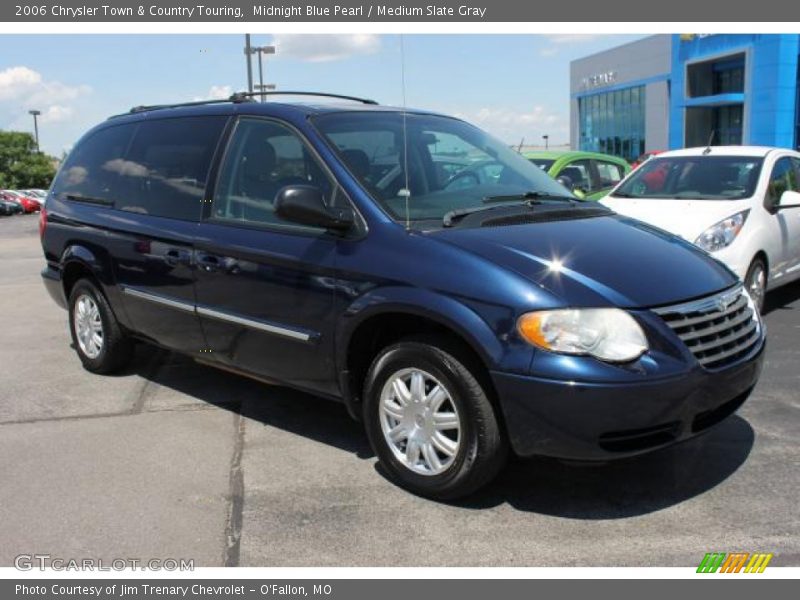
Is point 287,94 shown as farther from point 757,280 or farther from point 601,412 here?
point 757,280

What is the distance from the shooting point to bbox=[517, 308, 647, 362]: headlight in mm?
3111

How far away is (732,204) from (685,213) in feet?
1.49

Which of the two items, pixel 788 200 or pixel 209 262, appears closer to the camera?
pixel 209 262

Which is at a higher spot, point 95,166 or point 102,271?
point 95,166

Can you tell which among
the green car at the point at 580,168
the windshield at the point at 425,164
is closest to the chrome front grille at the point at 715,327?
the windshield at the point at 425,164

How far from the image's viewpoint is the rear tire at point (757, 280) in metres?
6.77

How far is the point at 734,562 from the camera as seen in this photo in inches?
120

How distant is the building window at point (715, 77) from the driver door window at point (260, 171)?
44.3 m

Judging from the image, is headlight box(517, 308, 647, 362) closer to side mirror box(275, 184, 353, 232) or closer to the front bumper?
the front bumper

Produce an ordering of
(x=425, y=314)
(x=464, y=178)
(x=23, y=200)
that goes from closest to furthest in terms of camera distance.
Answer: (x=425, y=314), (x=464, y=178), (x=23, y=200)

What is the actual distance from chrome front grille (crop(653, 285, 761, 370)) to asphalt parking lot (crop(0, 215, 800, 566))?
0.69m

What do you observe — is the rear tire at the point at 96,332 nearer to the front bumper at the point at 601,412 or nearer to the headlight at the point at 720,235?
the front bumper at the point at 601,412

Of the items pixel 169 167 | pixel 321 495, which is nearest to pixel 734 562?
pixel 321 495

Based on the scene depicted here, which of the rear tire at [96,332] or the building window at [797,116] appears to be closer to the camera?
the rear tire at [96,332]
